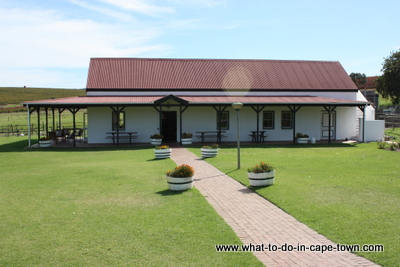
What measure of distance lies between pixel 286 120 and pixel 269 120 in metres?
1.21

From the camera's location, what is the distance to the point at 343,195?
892 centimetres

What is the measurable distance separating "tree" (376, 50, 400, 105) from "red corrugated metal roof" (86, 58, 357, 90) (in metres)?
13.8

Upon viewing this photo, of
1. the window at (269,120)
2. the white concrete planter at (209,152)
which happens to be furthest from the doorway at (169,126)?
the white concrete planter at (209,152)

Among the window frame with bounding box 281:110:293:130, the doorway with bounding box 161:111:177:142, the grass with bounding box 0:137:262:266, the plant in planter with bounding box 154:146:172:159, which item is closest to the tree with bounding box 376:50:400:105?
the window frame with bounding box 281:110:293:130

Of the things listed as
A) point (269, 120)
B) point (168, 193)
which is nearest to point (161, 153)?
point (168, 193)

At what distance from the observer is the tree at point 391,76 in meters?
40.2

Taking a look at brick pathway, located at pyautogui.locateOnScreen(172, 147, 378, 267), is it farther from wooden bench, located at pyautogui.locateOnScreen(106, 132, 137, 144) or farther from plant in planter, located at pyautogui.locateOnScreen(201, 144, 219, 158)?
wooden bench, located at pyautogui.locateOnScreen(106, 132, 137, 144)

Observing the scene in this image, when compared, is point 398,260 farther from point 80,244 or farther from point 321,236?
point 80,244

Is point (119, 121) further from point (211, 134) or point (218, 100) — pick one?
point (218, 100)

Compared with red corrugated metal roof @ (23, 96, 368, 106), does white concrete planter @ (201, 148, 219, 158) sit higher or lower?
lower

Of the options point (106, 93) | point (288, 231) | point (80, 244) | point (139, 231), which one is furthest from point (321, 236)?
point (106, 93)

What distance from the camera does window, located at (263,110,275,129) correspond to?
2533cm

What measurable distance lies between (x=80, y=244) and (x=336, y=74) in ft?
88.4

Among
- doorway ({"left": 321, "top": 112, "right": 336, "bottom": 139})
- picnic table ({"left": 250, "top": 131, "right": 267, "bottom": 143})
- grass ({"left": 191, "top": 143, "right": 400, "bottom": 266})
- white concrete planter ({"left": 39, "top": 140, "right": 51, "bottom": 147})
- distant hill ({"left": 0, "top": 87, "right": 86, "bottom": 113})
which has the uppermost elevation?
distant hill ({"left": 0, "top": 87, "right": 86, "bottom": 113})
